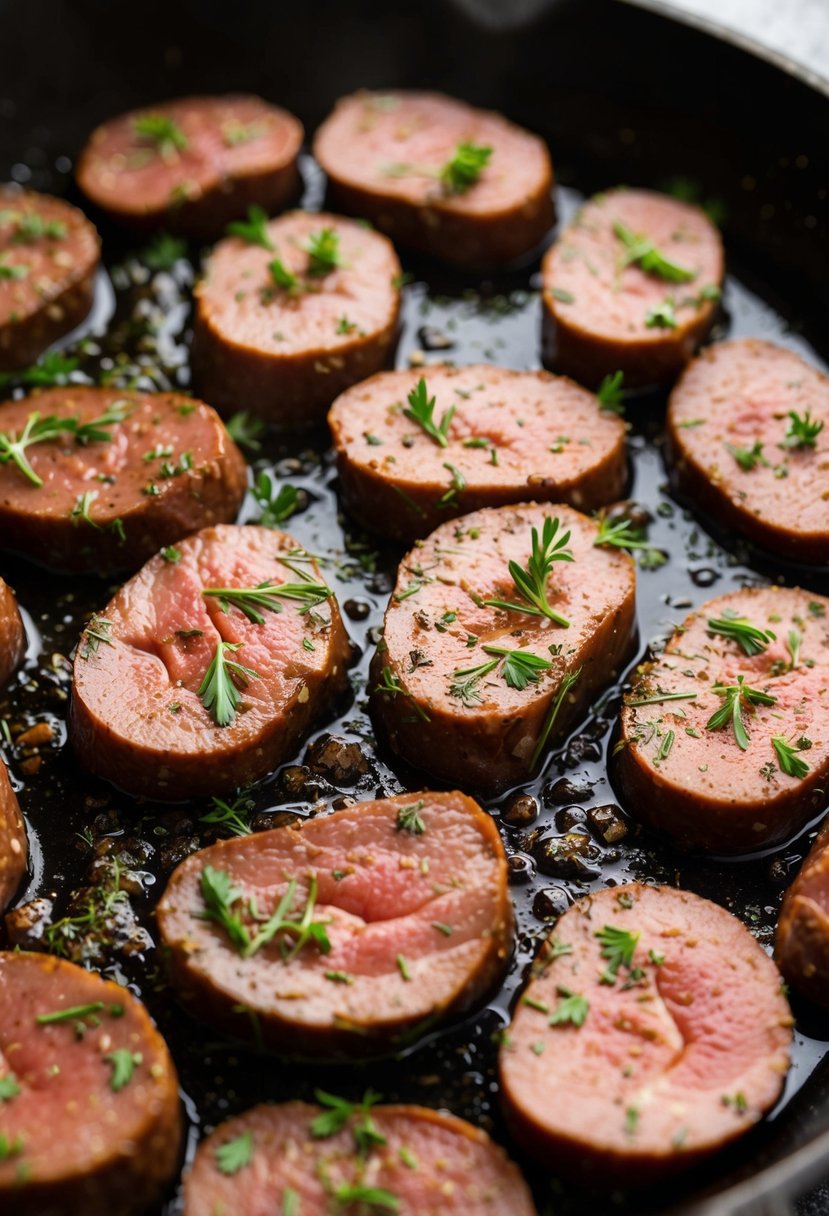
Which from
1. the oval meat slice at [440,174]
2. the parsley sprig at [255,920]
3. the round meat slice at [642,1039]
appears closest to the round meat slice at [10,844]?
the parsley sprig at [255,920]

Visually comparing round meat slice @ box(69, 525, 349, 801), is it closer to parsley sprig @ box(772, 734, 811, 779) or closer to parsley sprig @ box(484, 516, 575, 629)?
parsley sprig @ box(484, 516, 575, 629)

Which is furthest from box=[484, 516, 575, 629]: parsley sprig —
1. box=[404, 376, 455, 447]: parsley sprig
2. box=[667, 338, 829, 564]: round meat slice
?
box=[667, 338, 829, 564]: round meat slice

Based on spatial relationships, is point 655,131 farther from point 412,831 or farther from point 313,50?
point 412,831

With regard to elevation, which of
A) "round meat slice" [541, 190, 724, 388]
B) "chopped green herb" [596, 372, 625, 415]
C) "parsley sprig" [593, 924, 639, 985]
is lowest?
"parsley sprig" [593, 924, 639, 985]

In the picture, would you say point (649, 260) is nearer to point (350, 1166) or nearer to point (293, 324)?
point (293, 324)

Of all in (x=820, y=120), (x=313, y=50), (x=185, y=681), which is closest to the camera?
(x=185, y=681)

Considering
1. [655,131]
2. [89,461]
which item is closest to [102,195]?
[89,461]
